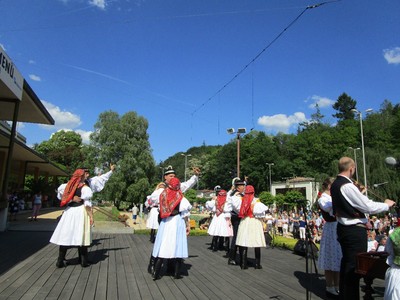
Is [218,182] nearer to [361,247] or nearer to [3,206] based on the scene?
[3,206]

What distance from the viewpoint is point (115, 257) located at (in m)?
7.96

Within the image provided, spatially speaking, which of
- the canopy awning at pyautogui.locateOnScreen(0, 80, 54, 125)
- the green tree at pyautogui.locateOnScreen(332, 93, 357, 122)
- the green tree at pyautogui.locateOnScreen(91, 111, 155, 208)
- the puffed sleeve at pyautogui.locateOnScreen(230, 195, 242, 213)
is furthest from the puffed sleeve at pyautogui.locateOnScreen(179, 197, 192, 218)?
the green tree at pyautogui.locateOnScreen(332, 93, 357, 122)

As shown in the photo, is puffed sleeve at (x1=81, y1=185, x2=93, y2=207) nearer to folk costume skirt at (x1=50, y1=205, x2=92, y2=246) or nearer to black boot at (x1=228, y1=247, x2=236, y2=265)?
folk costume skirt at (x1=50, y1=205, x2=92, y2=246)

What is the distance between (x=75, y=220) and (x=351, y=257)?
4992mm

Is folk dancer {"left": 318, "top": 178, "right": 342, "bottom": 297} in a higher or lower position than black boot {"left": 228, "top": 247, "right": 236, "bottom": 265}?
higher

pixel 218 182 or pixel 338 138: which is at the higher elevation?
pixel 338 138

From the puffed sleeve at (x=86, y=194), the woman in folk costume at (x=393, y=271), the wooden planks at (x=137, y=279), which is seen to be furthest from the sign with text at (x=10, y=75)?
the woman in folk costume at (x=393, y=271)

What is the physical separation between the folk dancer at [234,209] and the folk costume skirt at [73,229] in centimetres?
314

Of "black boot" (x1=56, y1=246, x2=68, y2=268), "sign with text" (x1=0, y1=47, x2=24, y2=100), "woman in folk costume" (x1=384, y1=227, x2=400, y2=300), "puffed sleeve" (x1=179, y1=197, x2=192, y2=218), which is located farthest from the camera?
"sign with text" (x1=0, y1=47, x2=24, y2=100)

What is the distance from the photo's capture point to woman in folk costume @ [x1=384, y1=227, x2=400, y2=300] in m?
2.90

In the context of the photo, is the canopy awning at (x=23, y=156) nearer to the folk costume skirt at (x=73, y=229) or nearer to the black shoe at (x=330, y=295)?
the folk costume skirt at (x=73, y=229)

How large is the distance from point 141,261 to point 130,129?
29.5 meters

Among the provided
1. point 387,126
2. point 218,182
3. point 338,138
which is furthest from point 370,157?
point 218,182

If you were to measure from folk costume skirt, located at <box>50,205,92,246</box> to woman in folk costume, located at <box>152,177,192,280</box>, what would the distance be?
1.58m
